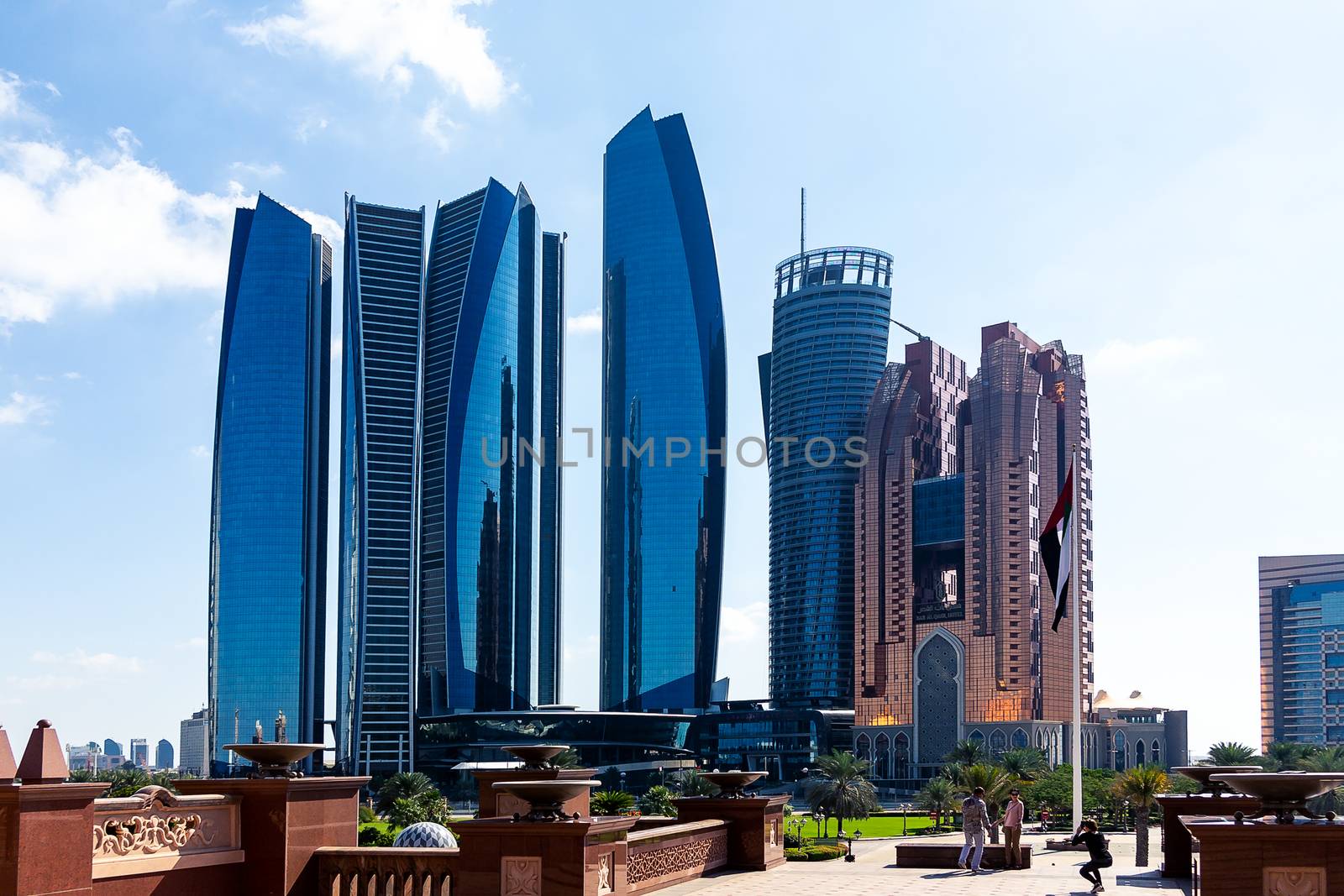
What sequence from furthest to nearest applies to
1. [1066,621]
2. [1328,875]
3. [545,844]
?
[1066,621]
[545,844]
[1328,875]

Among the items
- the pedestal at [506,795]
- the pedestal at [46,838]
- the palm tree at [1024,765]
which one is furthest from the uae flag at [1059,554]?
the palm tree at [1024,765]

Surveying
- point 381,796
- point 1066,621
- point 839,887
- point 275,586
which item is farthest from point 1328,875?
point 275,586

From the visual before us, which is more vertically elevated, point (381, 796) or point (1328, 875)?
point (1328, 875)

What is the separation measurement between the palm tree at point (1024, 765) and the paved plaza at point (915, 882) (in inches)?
3086

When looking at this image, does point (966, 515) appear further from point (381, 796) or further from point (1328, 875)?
point (1328, 875)

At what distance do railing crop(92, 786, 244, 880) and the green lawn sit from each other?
8051cm

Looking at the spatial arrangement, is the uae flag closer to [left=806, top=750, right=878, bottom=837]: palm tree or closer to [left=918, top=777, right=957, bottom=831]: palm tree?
[left=806, top=750, right=878, bottom=837]: palm tree

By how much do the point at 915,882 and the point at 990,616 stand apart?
16478cm

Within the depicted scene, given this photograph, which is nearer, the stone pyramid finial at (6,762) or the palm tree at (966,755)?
the stone pyramid finial at (6,762)

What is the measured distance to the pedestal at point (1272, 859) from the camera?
16500mm

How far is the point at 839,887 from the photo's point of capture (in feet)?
79.7

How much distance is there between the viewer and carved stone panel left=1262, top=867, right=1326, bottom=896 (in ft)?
54.1

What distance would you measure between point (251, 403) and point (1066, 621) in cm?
12281

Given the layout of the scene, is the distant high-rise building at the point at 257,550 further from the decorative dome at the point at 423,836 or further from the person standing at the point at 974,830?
the person standing at the point at 974,830
